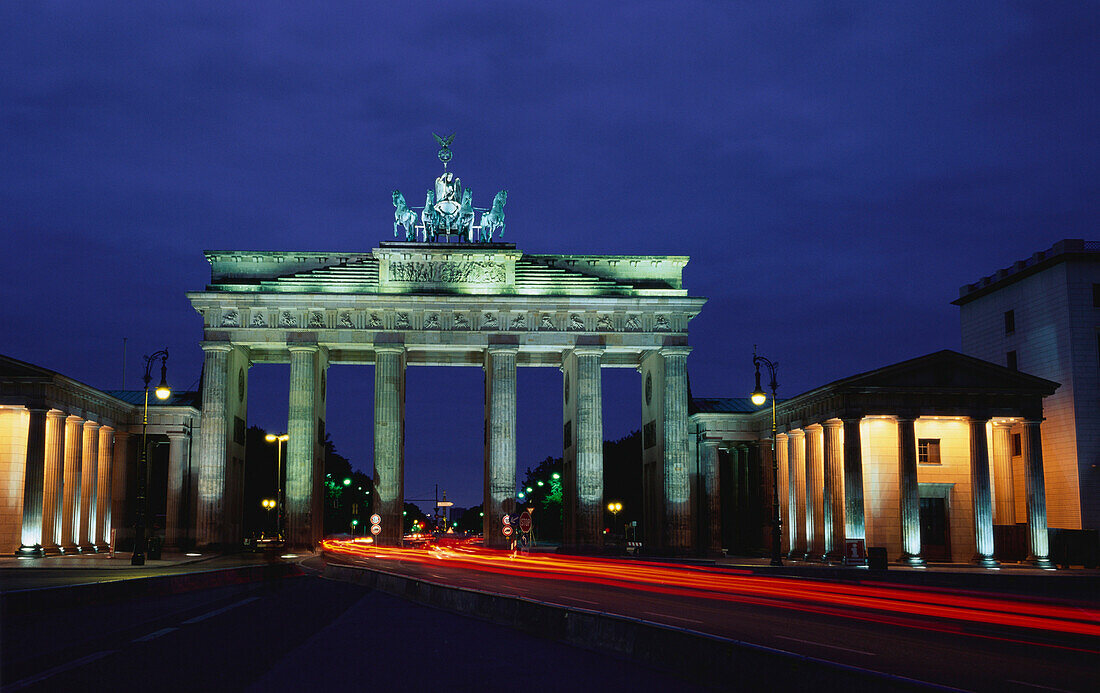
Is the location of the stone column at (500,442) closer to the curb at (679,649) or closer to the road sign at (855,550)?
the road sign at (855,550)

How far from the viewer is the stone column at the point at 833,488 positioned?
186 ft

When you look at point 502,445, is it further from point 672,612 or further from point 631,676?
point 631,676

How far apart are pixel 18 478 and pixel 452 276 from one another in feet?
101

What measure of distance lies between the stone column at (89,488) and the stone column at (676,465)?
1459 inches

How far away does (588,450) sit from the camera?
7562 centimetres

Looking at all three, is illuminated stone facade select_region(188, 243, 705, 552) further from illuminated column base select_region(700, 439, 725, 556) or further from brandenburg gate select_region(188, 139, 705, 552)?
illuminated column base select_region(700, 439, 725, 556)

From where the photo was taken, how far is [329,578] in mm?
45500

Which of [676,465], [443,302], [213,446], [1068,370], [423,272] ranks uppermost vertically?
[423,272]

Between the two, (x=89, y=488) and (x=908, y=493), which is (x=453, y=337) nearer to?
(x=89, y=488)

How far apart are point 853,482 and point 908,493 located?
9.59 feet

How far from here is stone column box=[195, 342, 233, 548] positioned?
7119cm

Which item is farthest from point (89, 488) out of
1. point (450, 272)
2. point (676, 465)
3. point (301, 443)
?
point (676, 465)

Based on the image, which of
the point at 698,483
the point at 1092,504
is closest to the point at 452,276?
the point at 698,483

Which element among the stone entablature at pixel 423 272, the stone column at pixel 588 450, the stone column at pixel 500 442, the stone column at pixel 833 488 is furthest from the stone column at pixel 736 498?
the stone column at pixel 833 488
